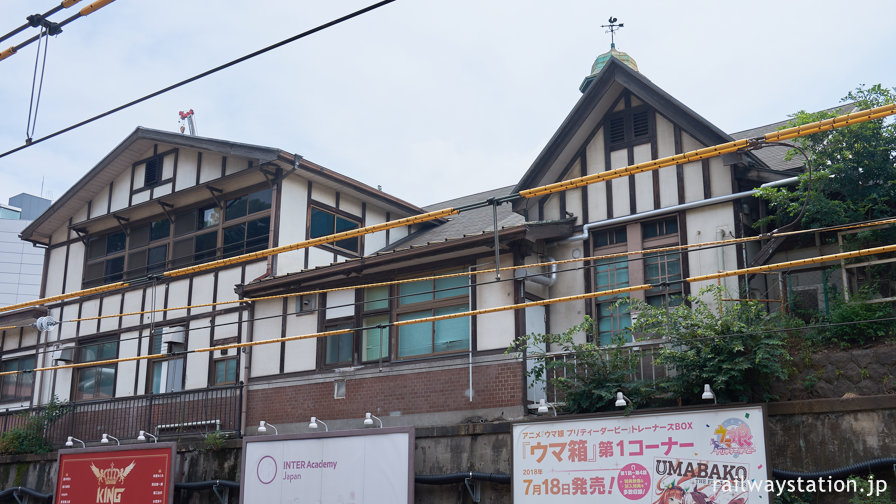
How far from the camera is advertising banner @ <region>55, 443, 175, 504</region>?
750 inches

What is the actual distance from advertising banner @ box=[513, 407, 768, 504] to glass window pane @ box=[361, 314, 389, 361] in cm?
500

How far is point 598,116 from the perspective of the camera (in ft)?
60.7

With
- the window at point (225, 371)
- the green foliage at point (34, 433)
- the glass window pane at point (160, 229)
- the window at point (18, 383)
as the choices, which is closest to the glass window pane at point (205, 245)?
the glass window pane at point (160, 229)

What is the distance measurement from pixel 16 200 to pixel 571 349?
83.9 m

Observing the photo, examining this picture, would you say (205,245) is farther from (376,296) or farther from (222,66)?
(222,66)

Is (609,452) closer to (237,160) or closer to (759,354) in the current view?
(759,354)

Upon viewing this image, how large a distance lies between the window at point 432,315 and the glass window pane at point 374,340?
37 centimetres

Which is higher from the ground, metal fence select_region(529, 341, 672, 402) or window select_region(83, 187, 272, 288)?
window select_region(83, 187, 272, 288)

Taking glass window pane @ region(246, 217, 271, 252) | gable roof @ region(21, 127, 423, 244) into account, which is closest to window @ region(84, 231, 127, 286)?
gable roof @ region(21, 127, 423, 244)

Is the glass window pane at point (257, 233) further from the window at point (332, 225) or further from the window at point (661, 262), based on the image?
the window at point (661, 262)

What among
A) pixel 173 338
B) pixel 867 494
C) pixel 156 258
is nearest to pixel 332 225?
pixel 173 338

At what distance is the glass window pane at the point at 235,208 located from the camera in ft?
76.0

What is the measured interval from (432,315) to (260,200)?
6.51 meters

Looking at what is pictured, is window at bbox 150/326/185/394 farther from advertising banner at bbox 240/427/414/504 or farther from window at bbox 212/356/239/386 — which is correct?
advertising banner at bbox 240/427/414/504
